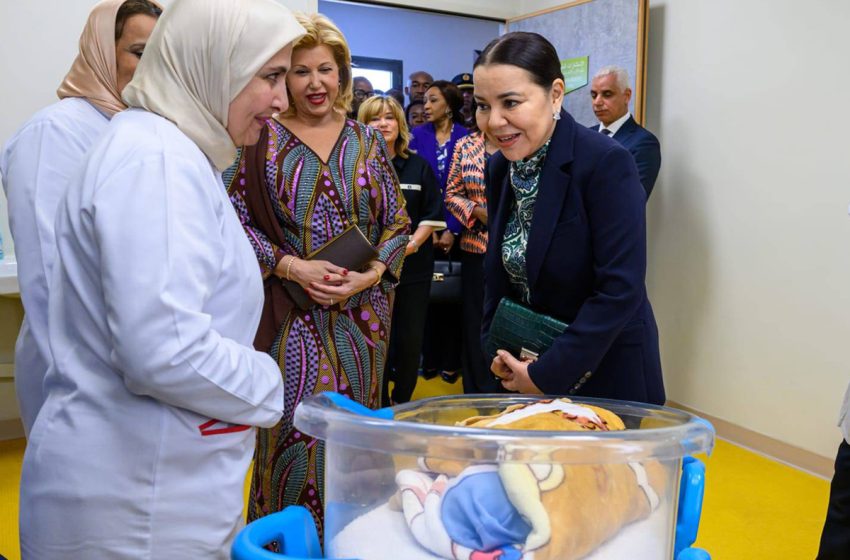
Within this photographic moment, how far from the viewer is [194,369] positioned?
106 centimetres

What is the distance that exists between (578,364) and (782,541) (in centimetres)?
159

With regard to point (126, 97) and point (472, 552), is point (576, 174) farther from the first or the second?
point (472, 552)

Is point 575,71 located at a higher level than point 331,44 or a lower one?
higher

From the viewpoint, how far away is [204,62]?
1.19m

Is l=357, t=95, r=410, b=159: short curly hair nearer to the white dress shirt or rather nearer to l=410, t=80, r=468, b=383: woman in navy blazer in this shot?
l=410, t=80, r=468, b=383: woman in navy blazer

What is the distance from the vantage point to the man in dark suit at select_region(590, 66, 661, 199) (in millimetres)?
3793

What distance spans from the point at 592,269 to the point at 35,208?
1140 mm

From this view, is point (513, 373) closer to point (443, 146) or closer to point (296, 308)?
point (296, 308)

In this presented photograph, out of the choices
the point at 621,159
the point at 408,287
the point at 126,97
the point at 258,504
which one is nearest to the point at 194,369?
the point at 126,97

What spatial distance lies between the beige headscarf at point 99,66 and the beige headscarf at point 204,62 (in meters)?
0.63

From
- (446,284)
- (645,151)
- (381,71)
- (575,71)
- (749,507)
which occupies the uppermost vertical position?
(381,71)

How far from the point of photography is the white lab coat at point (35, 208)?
1478 mm

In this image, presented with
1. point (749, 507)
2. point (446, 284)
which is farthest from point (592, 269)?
point (446, 284)

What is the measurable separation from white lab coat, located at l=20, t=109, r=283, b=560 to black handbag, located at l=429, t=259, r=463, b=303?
302 cm
